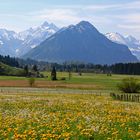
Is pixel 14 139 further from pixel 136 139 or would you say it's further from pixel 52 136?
pixel 136 139

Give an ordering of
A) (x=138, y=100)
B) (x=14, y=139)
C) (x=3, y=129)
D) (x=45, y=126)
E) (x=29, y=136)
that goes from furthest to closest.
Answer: (x=138, y=100)
(x=45, y=126)
(x=3, y=129)
(x=29, y=136)
(x=14, y=139)

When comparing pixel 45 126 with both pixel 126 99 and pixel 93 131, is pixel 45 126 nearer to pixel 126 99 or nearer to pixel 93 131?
pixel 93 131

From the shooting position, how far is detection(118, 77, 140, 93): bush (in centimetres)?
9106

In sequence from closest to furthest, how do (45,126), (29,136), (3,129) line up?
1. (29,136)
2. (3,129)
3. (45,126)

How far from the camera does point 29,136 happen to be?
13.5 metres

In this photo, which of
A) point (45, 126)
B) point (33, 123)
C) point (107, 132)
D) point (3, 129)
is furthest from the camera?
point (33, 123)

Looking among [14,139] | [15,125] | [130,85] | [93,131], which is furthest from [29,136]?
[130,85]

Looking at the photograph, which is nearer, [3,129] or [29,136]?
[29,136]

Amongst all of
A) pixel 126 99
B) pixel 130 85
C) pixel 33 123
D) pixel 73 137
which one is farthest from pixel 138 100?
pixel 73 137

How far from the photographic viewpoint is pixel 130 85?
91875 mm

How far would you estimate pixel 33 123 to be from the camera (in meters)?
18.3

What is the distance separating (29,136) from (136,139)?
3165 millimetres

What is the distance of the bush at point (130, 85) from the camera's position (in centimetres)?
9106

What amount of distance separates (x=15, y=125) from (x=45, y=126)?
1.36 meters
